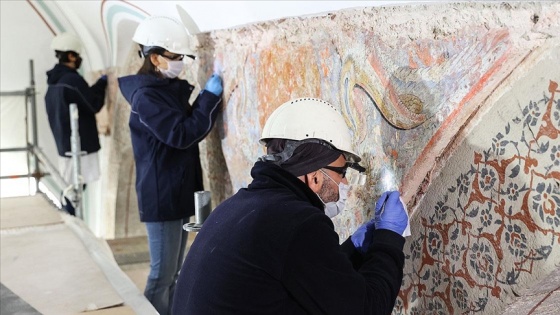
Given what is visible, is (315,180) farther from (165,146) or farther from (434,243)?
(165,146)

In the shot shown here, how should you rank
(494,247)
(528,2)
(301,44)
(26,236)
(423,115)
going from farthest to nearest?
(26,236), (301,44), (423,115), (494,247), (528,2)

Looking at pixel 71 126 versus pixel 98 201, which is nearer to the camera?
pixel 71 126

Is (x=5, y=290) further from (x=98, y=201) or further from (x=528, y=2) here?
(x=98, y=201)

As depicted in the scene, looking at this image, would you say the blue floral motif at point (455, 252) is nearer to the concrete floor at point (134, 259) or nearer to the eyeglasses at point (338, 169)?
the eyeglasses at point (338, 169)

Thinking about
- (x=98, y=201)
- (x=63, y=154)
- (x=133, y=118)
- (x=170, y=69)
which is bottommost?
(x=98, y=201)

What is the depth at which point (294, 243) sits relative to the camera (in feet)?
6.05

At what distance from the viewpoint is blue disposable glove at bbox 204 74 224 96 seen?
12.8 ft

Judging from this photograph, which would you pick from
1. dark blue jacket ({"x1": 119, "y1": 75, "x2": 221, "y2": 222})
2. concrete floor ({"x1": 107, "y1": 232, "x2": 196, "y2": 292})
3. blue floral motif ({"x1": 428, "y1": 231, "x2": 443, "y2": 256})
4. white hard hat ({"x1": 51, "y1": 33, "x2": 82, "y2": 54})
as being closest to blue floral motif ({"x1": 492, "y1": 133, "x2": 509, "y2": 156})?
blue floral motif ({"x1": 428, "y1": 231, "x2": 443, "y2": 256})

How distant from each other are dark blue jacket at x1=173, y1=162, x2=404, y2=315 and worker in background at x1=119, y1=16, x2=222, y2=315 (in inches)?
66.4

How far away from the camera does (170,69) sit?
376cm

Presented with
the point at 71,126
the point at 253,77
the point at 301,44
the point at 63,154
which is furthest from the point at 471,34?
the point at 63,154

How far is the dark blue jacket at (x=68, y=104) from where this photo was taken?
5.75 m

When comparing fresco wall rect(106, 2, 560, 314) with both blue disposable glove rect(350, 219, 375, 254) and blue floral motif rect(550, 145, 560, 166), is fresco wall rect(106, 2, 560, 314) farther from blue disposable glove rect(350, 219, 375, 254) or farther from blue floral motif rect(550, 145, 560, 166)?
blue disposable glove rect(350, 219, 375, 254)

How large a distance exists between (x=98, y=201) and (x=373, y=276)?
587 cm
